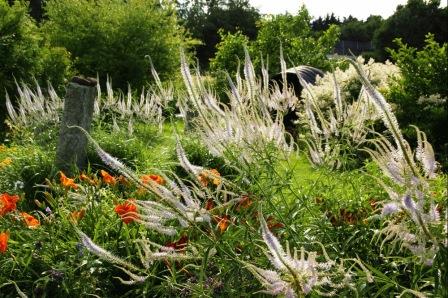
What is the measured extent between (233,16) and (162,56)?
41278 mm

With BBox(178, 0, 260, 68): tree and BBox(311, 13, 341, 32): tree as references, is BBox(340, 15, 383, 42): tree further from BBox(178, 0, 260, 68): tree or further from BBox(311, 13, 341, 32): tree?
BBox(178, 0, 260, 68): tree

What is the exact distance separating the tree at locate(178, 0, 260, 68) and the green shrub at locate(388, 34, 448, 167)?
40.2 m

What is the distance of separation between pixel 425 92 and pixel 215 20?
157 ft

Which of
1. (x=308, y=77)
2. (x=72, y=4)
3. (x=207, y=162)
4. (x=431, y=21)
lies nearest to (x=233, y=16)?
(x=431, y=21)

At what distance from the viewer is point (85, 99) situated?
6.10m

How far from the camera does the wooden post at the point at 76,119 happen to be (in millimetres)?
5898

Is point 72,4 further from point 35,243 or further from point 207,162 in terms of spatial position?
point 35,243

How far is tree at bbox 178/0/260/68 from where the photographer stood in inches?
2028

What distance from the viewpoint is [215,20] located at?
180ft

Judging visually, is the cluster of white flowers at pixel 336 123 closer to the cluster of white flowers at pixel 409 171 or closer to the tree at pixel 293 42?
the cluster of white flowers at pixel 409 171

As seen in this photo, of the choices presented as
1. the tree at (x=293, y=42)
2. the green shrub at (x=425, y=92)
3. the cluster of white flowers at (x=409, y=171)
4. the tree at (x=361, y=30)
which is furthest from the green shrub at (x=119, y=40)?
the tree at (x=361, y=30)

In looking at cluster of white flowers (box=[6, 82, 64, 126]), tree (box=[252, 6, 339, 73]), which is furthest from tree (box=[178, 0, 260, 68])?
cluster of white flowers (box=[6, 82, 64, 126])

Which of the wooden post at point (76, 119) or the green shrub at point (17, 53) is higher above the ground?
the green shrub at point (17, 53)

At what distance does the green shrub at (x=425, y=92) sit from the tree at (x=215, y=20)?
132ft
